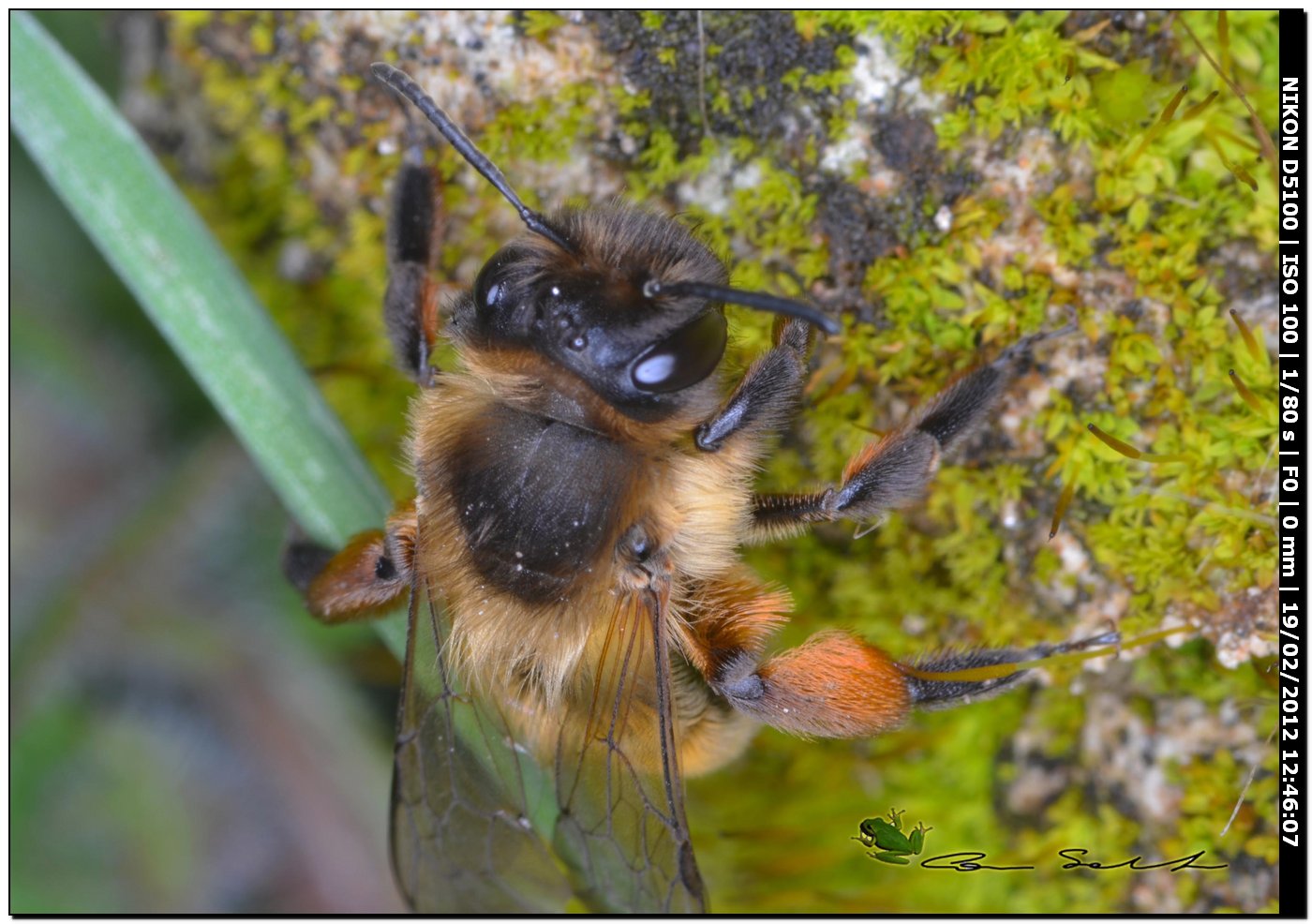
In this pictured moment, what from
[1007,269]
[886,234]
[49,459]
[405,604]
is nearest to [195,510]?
[49,459]

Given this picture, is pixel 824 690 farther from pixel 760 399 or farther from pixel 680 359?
pixel 680 359

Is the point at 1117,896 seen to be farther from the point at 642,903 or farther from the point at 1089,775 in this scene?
the point at 642,903

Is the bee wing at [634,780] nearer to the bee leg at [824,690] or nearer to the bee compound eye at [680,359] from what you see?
the bee leg at [824,690]

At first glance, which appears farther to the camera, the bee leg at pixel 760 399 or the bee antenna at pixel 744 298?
the bee leg at pixel 760 399

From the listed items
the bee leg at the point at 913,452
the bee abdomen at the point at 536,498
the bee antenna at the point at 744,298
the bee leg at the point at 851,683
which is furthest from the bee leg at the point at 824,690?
the bee antenna at the point at 744,298

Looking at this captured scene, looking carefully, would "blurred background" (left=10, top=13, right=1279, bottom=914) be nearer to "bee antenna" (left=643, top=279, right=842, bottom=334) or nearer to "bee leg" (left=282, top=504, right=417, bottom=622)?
"bee antenna" (left=643, top=279, right=842, bottom=334)
